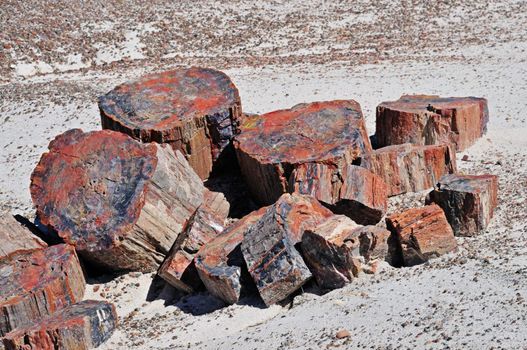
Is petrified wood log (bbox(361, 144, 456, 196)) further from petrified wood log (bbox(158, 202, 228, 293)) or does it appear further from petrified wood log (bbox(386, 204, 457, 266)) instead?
petrified wood log (bbox(158, 202, 228, 293))

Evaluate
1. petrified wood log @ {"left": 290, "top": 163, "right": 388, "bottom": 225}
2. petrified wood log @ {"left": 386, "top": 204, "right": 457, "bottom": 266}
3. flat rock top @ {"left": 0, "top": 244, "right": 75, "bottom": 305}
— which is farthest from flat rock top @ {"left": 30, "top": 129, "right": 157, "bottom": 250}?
petrified wood log @ {"left": 386, "top": 204, "right": 457, "bottom": 266}

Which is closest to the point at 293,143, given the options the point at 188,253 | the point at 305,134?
the point at 305,134

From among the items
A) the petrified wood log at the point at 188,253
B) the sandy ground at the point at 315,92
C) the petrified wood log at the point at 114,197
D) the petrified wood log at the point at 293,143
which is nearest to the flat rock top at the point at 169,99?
the petrified wood log at the point at 293,143

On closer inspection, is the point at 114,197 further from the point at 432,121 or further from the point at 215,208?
the point at 432,121

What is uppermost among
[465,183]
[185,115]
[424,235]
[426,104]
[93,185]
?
[185,115]

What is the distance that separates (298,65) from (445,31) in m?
3.01

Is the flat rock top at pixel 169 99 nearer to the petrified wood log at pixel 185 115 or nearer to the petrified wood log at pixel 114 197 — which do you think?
the petrified wood log at pixel 185 115

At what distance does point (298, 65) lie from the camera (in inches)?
523

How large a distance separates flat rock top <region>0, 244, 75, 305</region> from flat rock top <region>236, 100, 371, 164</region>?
1767 mm

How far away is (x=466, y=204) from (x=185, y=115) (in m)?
2.56

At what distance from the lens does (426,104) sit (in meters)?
8.56

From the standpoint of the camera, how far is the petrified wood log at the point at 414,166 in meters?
7.38

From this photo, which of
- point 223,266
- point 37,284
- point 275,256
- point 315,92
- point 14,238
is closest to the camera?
point 275,256

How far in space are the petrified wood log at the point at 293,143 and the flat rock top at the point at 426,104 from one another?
894mm
